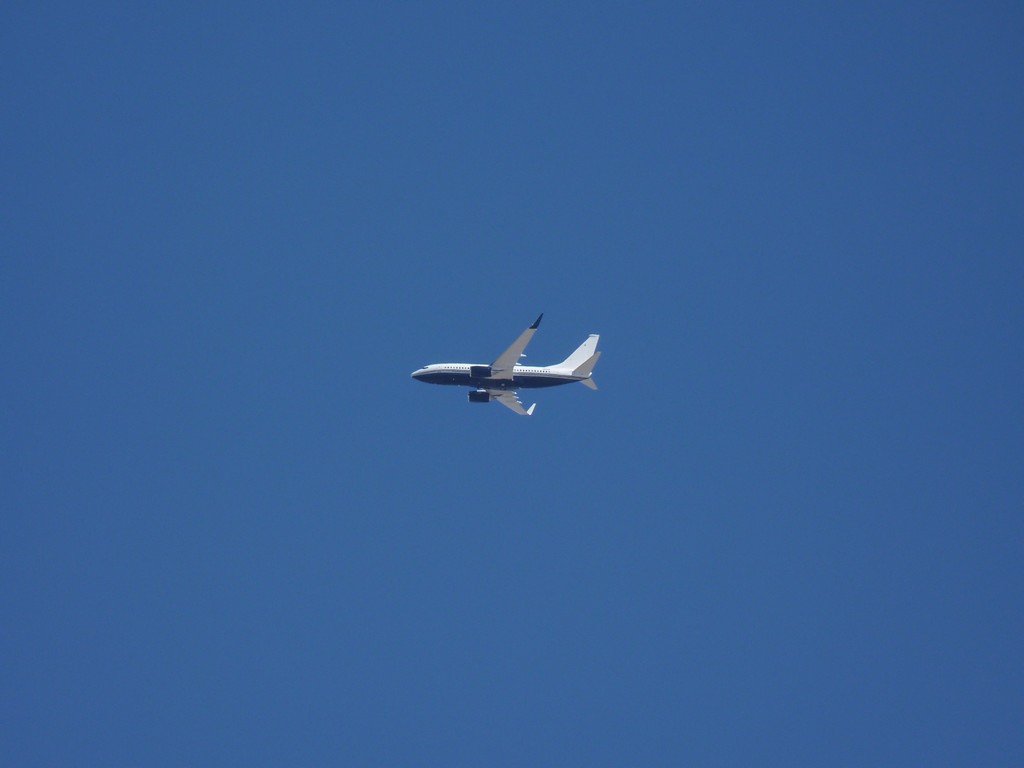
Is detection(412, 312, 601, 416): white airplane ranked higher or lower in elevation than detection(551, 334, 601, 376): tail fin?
lower

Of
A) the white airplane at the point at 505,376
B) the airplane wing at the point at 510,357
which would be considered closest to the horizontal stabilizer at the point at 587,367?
the white airplane at the point at 505,376

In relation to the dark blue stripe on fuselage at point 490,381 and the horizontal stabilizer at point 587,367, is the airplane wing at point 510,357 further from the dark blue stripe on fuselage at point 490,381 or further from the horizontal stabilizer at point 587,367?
the horizontal stabilizer at point 587,367

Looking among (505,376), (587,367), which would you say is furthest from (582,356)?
(505,376)

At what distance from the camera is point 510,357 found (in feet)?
273

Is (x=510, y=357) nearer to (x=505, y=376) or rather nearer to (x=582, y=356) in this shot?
(x=505, y=376)

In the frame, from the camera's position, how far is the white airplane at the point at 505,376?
277ft

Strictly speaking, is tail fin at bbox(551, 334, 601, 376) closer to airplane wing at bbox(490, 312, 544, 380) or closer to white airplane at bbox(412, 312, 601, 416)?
white airplane at bbox(412, 312, 601, 416)

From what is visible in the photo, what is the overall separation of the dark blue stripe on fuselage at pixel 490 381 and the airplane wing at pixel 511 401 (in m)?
1.01

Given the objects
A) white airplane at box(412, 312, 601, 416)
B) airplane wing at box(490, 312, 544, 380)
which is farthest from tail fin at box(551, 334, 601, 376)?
airplane wing at box(490, 312, 544, 380)

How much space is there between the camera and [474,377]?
279 feet

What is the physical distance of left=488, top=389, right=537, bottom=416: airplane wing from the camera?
87188 millimetres

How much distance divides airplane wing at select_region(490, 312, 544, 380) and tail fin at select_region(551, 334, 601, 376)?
4331mm

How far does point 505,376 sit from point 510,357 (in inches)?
78.5

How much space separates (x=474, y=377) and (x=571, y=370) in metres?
6.51
